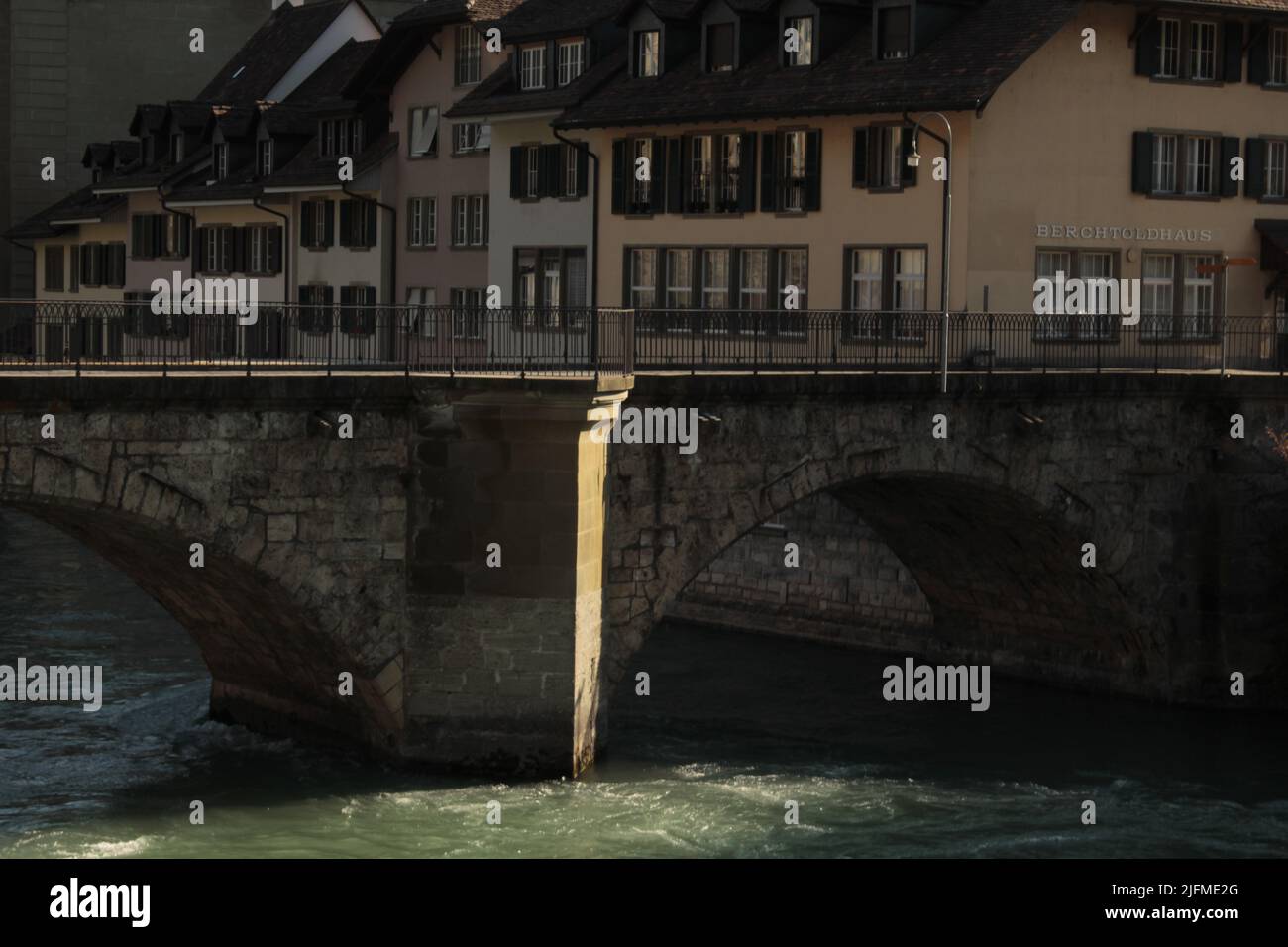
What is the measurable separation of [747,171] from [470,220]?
12.0m

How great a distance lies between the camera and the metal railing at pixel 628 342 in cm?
2998

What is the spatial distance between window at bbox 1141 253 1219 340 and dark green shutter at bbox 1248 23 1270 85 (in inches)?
129

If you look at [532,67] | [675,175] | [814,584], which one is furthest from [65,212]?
[814,584]

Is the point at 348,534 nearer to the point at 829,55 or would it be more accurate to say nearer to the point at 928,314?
the point at 928,314

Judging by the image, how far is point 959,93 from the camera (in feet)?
132

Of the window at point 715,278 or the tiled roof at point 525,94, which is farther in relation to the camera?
the tiled roof at point 525,94

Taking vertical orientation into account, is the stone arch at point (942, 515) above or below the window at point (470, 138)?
below

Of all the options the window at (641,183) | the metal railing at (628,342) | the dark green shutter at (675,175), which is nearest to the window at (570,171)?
the window at (641,183)

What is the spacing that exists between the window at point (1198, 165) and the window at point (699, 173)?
28.2 feet

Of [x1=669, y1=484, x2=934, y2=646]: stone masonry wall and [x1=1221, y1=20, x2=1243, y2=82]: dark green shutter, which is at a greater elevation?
[x1=1221, y1=20, x2=1243, y2=82]: dark green shutter

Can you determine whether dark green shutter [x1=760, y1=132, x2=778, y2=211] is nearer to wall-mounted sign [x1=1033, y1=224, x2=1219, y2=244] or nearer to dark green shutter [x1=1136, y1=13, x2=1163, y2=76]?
wall-mounted sign [x1=1033, y1=224, x2=1219, y2=244]

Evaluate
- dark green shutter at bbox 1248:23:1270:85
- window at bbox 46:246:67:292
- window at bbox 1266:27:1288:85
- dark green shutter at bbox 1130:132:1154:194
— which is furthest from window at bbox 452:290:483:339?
window at bbox 46:246:67:292

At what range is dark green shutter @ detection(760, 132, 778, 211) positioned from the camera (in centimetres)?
4412

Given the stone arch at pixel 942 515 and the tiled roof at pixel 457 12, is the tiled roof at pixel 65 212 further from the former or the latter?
the stone arch at pixel 942 515
